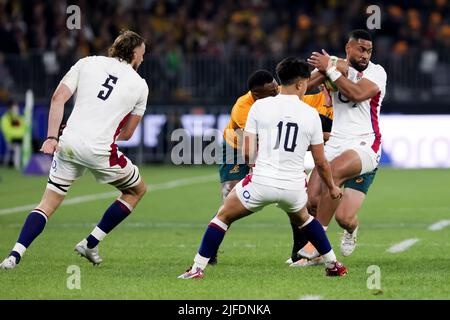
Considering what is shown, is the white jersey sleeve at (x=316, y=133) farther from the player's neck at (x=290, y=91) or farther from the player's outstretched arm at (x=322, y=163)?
the player's neck at (x=290, y=91)

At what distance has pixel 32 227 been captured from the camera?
34.2 feet

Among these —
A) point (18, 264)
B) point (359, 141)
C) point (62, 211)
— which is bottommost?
point (62, 211)

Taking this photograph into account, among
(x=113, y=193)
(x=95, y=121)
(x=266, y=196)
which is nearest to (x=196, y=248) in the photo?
(x=95, y=121)

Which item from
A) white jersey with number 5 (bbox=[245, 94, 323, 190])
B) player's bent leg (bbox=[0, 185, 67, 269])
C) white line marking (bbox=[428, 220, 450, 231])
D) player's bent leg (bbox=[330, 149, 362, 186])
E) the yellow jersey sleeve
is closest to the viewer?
white jersey with number 5 (bbox=[245, 94, 323, 190])

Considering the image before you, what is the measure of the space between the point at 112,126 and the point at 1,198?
10214mm

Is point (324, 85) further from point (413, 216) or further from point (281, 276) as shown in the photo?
point (413, 216)

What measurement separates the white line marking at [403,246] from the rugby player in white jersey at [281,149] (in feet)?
10.1

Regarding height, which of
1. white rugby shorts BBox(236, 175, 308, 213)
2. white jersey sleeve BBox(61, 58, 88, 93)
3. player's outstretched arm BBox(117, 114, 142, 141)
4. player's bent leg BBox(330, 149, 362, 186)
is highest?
white jersey sleeve BBox(61, 58, 88, 93)

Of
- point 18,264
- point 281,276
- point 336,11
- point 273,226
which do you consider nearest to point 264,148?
point 281,276

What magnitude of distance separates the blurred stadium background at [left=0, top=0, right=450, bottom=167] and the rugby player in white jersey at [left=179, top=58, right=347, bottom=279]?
1842cm

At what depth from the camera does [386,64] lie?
2883cm

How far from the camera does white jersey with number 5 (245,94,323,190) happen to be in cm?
956

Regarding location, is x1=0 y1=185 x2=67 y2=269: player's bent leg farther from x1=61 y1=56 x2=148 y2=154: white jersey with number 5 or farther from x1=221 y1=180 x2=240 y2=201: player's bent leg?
x1=221 y1=180 x2=240 y2=201: player's bent leg

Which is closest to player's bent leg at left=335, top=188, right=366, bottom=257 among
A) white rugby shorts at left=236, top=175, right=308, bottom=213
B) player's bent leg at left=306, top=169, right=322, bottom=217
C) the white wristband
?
player's bent leg at left=306, top=169, right=322, bottom=217
